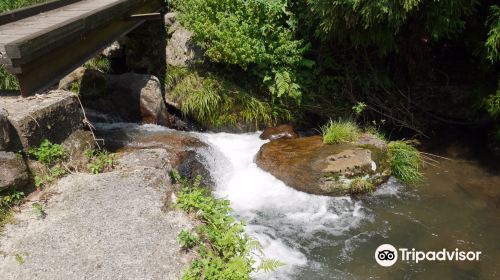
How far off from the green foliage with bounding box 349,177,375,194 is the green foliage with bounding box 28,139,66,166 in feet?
15.9

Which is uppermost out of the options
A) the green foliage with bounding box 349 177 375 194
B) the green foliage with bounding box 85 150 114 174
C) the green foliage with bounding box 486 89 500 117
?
the green foliage with bounding box 486 89 500 117

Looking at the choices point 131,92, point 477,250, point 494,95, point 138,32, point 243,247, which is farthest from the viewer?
point 138,32

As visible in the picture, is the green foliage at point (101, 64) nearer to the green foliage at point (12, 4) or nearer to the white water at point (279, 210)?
the green foliage at point (12, 4)

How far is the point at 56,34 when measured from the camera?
588cm

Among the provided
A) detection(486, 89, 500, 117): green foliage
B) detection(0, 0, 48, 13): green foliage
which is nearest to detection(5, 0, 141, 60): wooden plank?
detection(0, 0, 48, 13): green foliage

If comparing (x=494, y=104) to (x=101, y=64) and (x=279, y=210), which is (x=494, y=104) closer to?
(x=279, y=210)

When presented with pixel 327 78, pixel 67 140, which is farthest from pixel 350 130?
pixel 67 140

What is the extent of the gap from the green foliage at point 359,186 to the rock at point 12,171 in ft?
17.2

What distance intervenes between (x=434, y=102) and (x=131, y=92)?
7127 mm

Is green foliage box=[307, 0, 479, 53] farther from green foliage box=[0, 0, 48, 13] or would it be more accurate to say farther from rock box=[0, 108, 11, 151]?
green foliage box=[0, 0, 48, 13]

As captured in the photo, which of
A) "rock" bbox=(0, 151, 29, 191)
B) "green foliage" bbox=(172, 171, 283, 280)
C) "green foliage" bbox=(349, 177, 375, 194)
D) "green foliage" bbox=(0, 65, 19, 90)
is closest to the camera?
"green foliage" bbox=(172, 171, 283, 280)

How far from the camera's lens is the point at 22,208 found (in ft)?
15.6

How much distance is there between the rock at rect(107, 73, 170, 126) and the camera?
938 cm

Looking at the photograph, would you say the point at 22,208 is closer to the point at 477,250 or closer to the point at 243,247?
the point at 243,247
